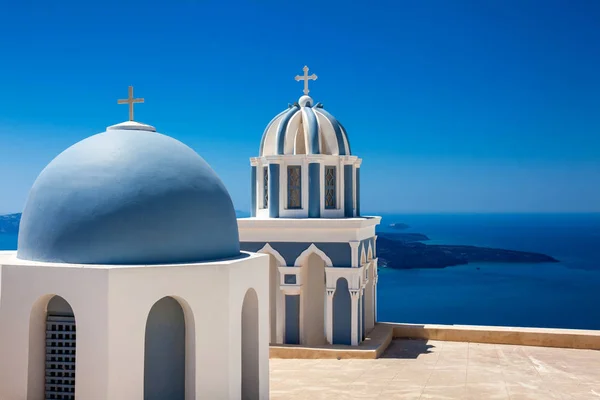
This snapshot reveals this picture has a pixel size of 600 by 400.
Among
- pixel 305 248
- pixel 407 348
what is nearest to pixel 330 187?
pixel 305 248

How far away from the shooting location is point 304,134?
55.2 feet

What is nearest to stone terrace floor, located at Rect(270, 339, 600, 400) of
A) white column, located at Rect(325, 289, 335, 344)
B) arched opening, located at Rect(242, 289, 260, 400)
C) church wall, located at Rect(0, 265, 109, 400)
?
white column, located at Rect(325, 289, 335, 344)

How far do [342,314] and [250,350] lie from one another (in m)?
6.57

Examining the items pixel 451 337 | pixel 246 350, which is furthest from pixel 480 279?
pixel 246 350

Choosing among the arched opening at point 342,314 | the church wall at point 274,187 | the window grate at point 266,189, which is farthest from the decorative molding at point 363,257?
the window grate at point 266,189

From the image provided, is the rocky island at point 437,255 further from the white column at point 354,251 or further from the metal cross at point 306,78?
the white column at point 354,251

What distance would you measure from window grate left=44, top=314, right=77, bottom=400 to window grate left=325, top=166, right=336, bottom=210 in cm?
933

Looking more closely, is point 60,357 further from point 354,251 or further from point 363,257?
point 363,257

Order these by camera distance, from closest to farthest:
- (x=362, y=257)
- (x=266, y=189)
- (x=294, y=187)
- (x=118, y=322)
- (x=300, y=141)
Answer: (x=118, y=322) → (x=362, y=257) → (x=294, y=187) → (x=300, y=141) → (x=266, y=189)

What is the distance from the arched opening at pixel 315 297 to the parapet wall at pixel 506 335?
70.6 inches

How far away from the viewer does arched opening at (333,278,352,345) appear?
1543 centimetres

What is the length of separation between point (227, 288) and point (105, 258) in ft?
4.60

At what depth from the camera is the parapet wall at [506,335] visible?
15.4 meters

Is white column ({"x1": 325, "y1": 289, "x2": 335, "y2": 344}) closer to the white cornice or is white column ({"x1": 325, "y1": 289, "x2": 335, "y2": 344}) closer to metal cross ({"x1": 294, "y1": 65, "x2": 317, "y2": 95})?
the white cornice
